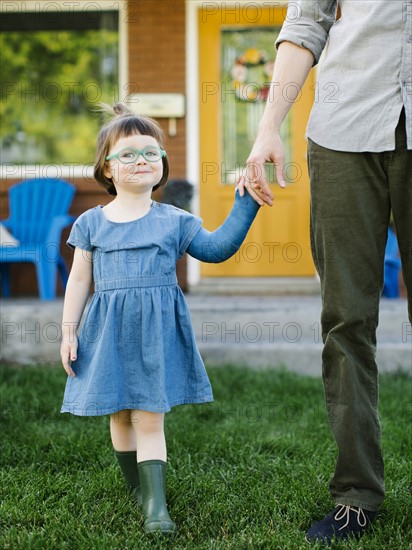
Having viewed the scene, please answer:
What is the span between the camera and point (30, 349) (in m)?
5.09

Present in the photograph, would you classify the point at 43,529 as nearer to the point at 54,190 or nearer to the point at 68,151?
the point at 54,190

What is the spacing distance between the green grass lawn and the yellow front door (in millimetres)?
2710

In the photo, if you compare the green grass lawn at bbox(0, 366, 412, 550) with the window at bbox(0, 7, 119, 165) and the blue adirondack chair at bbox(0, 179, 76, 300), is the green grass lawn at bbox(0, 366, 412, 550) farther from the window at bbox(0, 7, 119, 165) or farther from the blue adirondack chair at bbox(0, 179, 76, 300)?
the window at bbox(0, 7, 119, 165)

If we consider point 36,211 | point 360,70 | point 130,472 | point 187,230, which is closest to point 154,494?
point 130,472

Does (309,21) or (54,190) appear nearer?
(309,21)

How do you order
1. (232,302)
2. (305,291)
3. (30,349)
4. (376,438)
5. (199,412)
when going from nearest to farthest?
(376,438) → (199,412) → (30,349) → (232,302) → (305,291)

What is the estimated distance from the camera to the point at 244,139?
691cm

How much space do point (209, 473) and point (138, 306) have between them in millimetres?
863

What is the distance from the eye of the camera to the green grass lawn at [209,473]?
2248 millimetres

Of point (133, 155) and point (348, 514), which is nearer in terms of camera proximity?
point (348, 514)

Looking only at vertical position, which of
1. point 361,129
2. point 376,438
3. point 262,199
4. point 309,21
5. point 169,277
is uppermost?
point 309,21

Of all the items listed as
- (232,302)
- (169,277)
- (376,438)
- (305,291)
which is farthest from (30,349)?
(376,438)

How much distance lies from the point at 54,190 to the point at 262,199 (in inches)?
181

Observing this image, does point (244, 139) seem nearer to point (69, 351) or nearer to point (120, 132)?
point (120, 132)
